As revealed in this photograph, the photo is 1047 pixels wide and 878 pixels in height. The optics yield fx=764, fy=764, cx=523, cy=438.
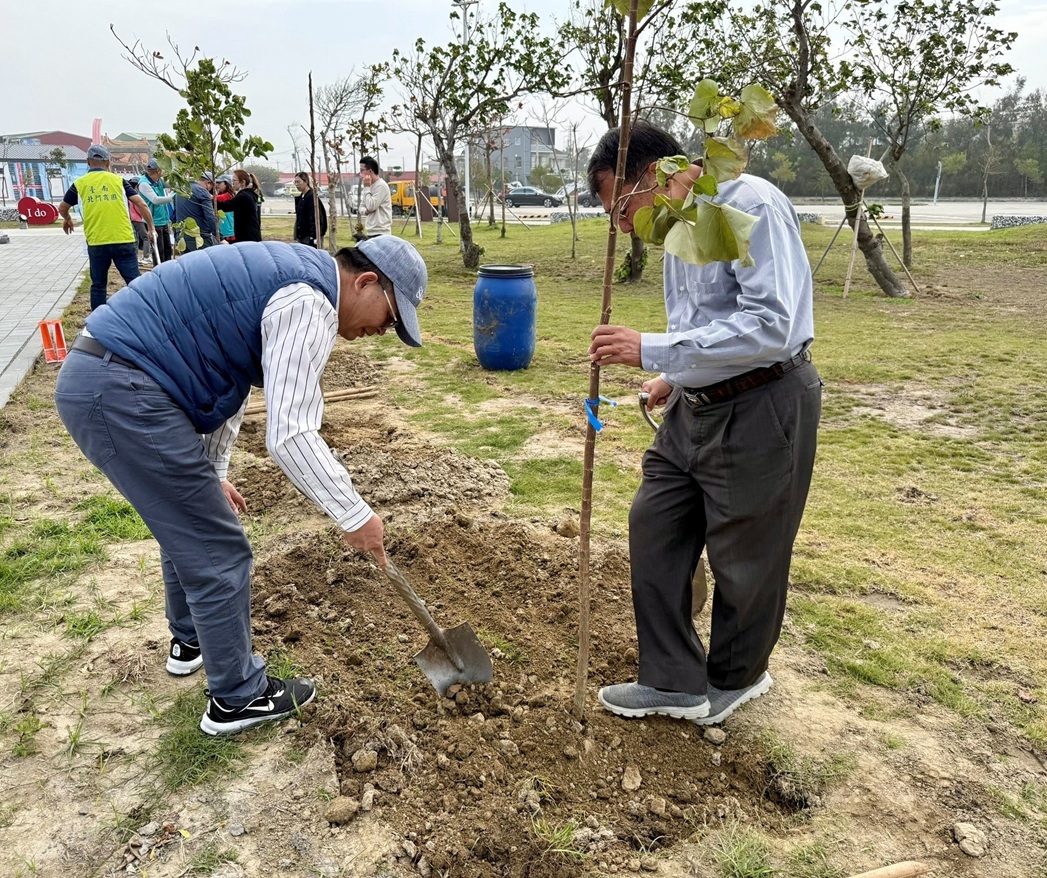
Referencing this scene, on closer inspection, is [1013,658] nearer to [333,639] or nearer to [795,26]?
[333,639]

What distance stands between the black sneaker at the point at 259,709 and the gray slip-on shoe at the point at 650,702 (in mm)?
1005

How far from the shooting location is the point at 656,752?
2369 millimetres

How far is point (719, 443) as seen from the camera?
210 centimetres

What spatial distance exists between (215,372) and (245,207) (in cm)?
855

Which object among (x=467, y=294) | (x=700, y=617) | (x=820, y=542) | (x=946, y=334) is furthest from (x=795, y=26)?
(x=700, y=617)

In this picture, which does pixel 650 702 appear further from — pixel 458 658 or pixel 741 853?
pixel 458 658

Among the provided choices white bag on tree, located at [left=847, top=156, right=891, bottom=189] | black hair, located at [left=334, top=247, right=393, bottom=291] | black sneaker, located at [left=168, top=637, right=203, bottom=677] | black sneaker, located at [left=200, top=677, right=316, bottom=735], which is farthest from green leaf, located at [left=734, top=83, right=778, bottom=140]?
white bag on tree, located at [left=847, top=156, right=891, bottom=189]

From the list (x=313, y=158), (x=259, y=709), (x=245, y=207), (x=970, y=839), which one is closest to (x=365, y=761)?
(x=259, y=709)

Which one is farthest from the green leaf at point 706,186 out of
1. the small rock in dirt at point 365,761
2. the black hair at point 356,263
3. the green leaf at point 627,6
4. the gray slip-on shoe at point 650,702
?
the small rock in dirt at point 365,761

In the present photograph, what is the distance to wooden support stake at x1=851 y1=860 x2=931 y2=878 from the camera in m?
1.82

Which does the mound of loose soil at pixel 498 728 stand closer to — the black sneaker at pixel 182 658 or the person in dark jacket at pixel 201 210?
the black sneaker at pixel 182 658

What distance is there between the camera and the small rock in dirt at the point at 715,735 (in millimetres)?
2422

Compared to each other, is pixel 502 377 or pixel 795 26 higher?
pixel 795 26

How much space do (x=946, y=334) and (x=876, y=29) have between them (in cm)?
606
